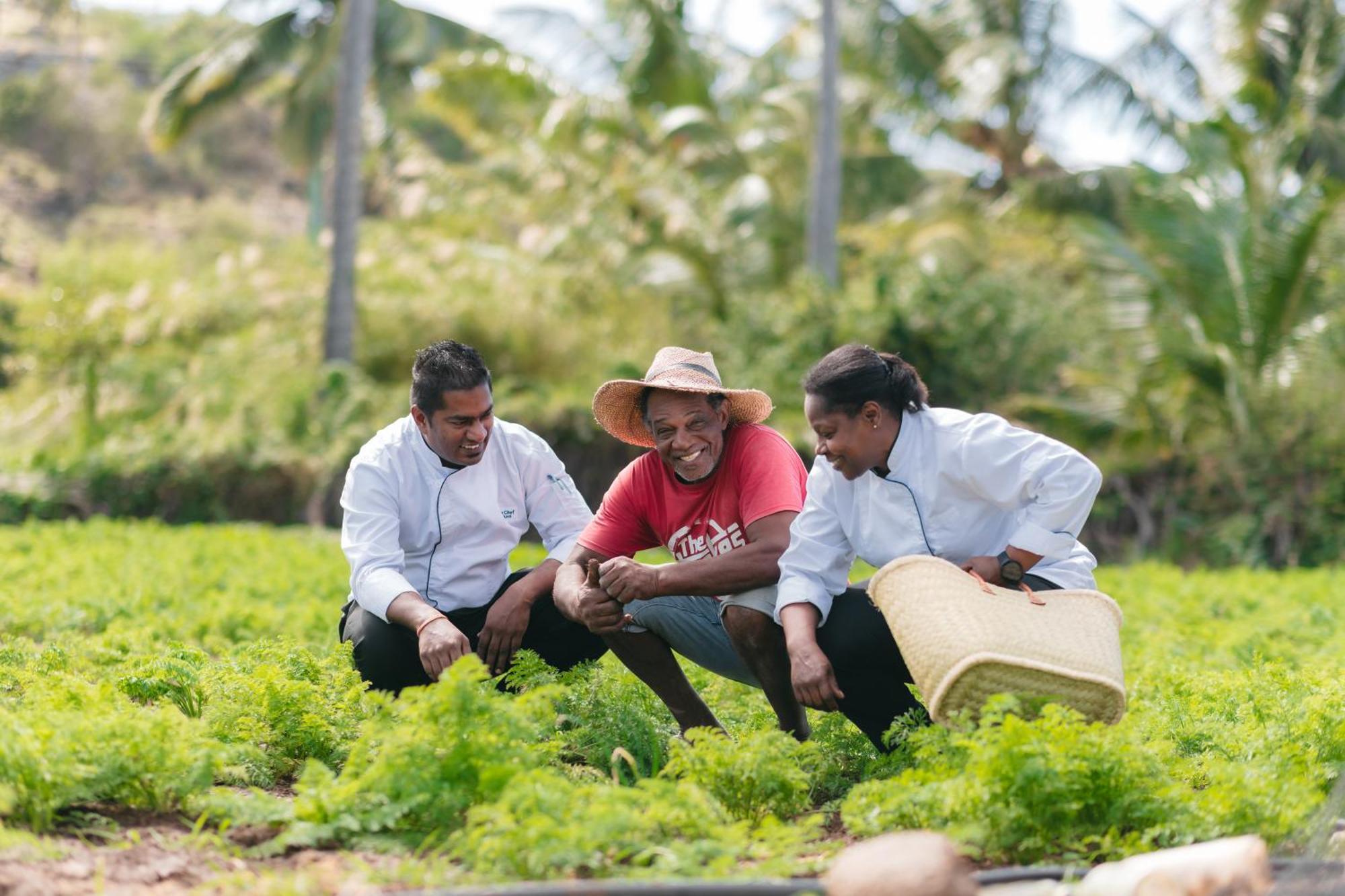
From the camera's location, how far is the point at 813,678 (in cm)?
464

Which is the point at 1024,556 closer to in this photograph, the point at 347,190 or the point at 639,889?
the point at 639,889

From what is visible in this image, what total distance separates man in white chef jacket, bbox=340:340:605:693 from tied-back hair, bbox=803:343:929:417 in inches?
54.3

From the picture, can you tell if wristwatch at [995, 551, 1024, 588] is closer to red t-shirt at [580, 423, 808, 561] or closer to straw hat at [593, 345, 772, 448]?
red t-shirt at [580, 423, 808, 561]

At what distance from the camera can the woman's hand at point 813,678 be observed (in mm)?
4648

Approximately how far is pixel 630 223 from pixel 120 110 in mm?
26365

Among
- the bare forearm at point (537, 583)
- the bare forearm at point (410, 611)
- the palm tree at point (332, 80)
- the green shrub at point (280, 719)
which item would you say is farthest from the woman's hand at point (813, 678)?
the palm tree at point (332, 80)

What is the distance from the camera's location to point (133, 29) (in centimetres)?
5575

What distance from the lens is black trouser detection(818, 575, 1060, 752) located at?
4.88 metres

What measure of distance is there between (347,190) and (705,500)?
1449 cm

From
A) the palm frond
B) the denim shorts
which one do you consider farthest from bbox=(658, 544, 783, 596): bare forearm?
the palm frond

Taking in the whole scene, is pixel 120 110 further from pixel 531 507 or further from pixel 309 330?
pixel 531 507

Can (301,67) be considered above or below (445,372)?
above

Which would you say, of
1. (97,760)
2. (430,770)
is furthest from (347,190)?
(430,770)

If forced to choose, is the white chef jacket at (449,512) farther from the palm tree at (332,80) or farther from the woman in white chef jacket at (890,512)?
the palm tree at (332,80)
